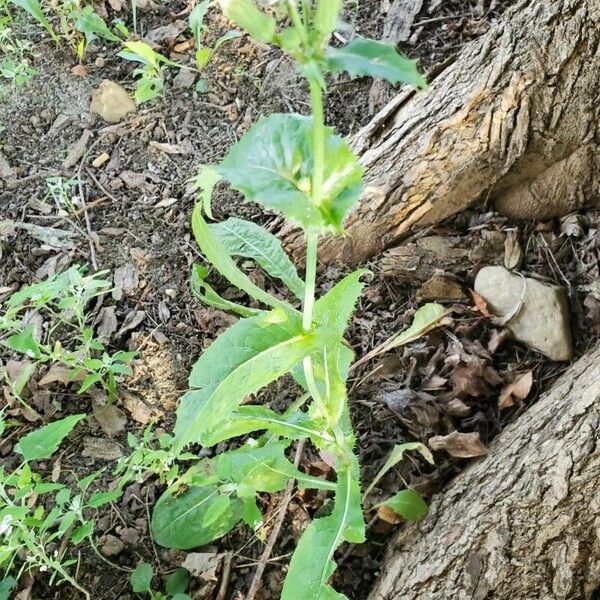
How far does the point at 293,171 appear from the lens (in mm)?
1179

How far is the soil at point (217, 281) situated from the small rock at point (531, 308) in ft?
0.13

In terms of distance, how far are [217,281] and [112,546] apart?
0.83m

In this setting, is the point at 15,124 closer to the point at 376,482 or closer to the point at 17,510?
the point at 17,510

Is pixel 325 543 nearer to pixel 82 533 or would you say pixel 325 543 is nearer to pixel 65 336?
pixel 82 533

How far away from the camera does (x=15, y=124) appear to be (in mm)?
2586

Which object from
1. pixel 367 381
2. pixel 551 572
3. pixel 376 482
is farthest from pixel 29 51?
pixel 551 572

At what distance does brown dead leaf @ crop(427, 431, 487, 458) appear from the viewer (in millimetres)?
1792

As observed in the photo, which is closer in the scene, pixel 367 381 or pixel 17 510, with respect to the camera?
pixel 17 510

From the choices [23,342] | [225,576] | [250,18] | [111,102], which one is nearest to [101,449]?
[23,342]

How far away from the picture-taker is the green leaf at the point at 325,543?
152 cm

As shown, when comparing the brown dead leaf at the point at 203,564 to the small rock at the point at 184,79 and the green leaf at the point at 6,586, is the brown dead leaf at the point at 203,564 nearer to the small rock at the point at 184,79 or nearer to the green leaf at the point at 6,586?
the green leaf at the point at 6,586

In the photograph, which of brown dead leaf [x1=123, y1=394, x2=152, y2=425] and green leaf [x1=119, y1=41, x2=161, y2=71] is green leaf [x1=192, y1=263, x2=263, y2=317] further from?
green leaf [x1=119, y1=41, x2=161, y2=71]

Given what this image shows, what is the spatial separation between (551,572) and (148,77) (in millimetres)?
2043

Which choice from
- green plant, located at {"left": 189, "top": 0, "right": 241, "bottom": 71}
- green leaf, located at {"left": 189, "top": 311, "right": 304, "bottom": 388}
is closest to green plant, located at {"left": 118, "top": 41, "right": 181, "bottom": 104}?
green plant, located at {"left": 189, "top": 0, "right": 241, "bottom": 71}
